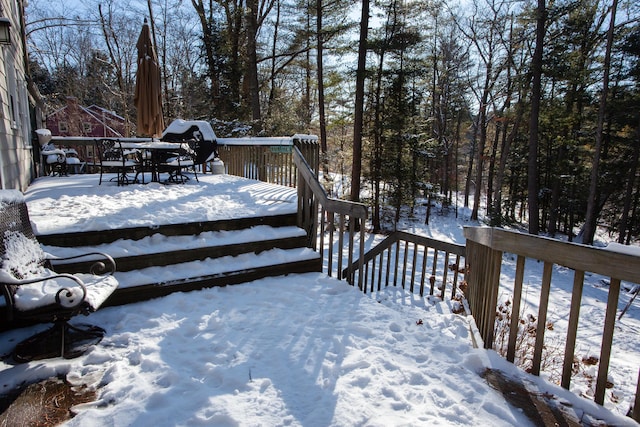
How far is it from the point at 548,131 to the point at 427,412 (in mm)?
19760

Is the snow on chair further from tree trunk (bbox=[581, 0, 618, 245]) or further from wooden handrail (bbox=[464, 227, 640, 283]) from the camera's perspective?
tree trunk (bbox=[581, 0, 618, 245])

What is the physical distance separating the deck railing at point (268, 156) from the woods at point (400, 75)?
3825mm

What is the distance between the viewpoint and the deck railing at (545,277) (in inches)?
69.1

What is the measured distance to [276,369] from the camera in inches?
86.5

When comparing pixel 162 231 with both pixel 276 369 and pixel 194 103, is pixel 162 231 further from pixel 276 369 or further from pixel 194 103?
pixel 194 103

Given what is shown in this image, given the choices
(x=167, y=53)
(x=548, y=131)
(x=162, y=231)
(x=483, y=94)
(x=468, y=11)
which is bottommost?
(x=162, y=231)

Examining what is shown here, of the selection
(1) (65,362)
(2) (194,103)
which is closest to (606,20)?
(2) (194,103)

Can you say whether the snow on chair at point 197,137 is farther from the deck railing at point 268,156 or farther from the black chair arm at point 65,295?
the black chair arm at point 65,295

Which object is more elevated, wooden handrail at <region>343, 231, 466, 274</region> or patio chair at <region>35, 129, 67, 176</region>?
patio chair at <region>35, 129, 67, 176</region>

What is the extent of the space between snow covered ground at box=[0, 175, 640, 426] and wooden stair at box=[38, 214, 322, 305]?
108 mm

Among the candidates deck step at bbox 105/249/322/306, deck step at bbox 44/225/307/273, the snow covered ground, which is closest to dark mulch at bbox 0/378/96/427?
the snow covered ground

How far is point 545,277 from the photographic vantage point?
2109mm

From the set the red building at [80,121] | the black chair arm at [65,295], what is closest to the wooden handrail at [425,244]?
the black chair arm at [65,295]

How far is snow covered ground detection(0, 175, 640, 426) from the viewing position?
182cm
